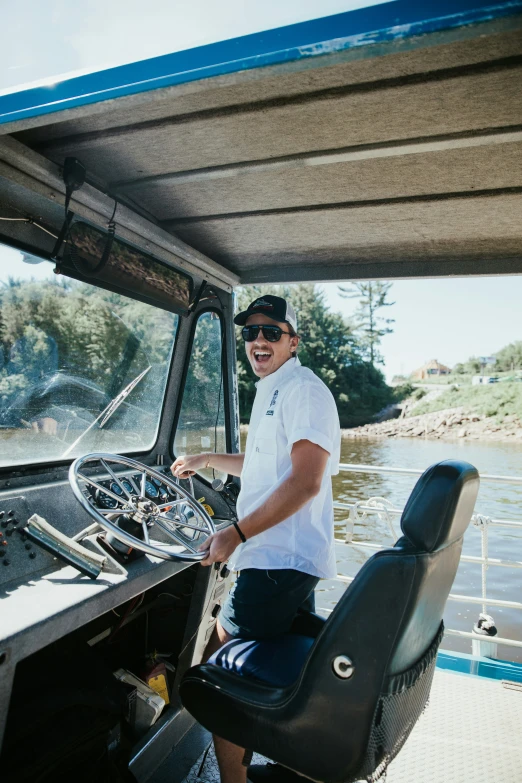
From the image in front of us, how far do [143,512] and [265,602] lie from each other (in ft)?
1.69

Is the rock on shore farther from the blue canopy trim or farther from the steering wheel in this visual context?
the blue canopy trim

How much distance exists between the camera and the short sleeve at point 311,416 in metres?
1.73

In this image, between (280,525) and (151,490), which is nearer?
(280,525)

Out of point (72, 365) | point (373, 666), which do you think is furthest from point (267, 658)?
point (72, 365)

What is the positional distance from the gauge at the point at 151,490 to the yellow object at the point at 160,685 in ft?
2.44

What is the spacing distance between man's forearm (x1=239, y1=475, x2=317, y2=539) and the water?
1.37m

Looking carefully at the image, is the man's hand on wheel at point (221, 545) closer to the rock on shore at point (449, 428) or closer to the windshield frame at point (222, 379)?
the windshield frame at point (222, 379)

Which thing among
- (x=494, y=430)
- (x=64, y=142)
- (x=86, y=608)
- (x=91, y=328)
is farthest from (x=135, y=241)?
(x=494, y=430)

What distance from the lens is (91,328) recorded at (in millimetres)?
2498

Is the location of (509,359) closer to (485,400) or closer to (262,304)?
(485,400)

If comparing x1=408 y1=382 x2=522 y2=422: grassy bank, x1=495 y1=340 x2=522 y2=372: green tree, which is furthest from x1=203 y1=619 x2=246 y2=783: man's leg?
x1=495 y1=340 x2=522 y2=372: green tree

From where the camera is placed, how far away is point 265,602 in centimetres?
172

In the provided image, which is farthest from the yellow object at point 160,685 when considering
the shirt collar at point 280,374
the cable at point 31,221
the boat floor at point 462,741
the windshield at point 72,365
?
the cable at point 31,221

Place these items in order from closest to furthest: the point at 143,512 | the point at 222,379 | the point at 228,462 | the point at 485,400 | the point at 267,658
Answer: the point at 267,658, the point at 143,512, the point at 228,462, the point at 222,379, the point at 485,400
